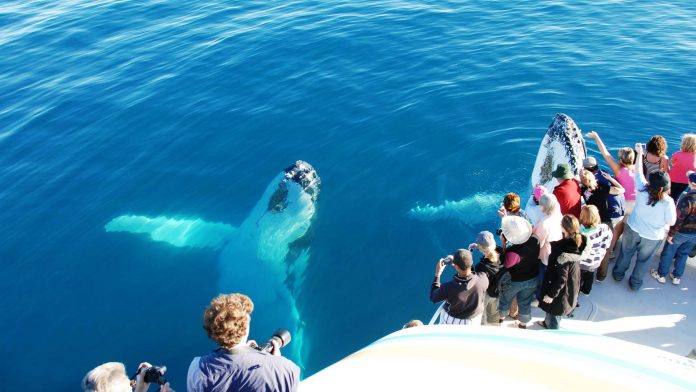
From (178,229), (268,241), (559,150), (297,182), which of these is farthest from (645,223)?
(178,229)

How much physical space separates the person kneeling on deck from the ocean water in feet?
11.9

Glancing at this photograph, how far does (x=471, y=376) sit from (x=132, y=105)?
18439 millimetres

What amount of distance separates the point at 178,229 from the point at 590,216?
10.6 m

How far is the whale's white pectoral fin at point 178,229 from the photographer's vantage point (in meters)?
13.3

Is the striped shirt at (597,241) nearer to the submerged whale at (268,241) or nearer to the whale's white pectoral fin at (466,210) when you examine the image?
the whale's white pectoral fin at (466,210)

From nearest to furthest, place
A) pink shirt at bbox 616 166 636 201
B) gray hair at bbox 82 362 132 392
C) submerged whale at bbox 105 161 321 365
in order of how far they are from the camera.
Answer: gray hair at bbox 82 362 132 392, pink shirt at bbox 616 166 636 201, submerged whale at bbox 105 161 321 365

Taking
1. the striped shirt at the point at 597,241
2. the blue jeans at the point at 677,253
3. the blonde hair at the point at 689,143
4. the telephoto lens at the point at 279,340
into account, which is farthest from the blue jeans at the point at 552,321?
the telephoto lens at the point at 279,340

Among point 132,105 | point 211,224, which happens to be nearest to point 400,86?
point 211,224

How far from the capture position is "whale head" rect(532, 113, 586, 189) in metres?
11.5

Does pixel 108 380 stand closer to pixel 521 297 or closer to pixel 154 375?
pixel 154 375

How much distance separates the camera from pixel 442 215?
12969 millimetres

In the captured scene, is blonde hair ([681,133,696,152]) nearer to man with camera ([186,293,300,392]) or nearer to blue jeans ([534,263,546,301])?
blue jeans ([534,263,546,301])

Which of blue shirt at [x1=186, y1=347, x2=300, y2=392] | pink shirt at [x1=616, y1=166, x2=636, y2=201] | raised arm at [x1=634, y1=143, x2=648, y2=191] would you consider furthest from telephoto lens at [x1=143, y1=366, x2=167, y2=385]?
pink shirt at [x1=616, y1=166, x2=636, y2=201]

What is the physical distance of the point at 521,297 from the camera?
7.92 metres
